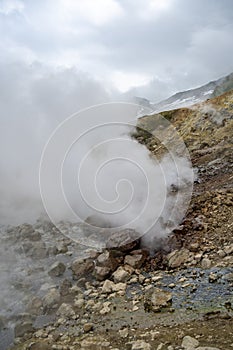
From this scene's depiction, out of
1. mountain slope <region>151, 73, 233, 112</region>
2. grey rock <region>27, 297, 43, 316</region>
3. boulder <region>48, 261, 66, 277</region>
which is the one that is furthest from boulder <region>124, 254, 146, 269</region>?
mountain slope <region>151, 73, 233, 112</region>

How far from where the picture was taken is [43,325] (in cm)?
673

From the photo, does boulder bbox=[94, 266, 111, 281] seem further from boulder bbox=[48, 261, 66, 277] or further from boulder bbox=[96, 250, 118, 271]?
boulder bbox=[48, 261, 66, 277]

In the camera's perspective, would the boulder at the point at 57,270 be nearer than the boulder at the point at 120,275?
No

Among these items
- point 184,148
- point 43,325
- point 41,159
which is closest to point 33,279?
point 43,325

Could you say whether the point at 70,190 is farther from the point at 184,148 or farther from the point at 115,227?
the point at 184,148

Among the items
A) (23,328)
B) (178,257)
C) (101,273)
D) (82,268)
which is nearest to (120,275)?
(101,273)

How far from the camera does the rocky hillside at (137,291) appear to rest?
6012 mm

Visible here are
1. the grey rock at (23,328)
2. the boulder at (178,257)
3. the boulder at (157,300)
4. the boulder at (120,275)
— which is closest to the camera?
the grey rock at (23,328)

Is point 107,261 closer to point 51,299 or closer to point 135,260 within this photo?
point 135,260

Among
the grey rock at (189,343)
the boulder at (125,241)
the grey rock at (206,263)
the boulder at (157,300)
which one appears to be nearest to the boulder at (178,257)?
the grey rock at (206,263)

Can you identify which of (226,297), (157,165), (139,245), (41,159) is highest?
(41,159)

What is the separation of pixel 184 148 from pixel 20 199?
10242mm

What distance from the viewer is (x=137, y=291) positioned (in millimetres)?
7562

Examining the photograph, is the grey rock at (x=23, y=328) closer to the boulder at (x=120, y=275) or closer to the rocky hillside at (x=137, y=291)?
the rocky hillside at (x=137, y=291)
